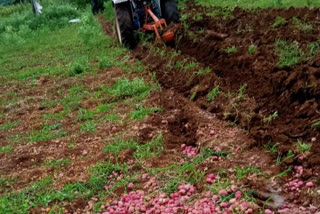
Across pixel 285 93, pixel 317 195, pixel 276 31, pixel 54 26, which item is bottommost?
pixel 317 195

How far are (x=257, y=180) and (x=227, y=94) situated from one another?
6.58 feet

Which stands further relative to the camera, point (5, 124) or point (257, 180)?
point (5, 124)

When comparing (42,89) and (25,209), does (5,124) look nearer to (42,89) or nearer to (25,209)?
(42,89)

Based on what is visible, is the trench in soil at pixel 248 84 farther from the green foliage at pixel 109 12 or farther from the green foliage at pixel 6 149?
the green foliage at pixel 109 12

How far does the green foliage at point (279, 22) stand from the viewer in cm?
804

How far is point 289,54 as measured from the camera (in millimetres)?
5746

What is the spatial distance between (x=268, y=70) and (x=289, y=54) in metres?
0.46

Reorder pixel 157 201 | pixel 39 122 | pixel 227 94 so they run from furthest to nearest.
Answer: pixel 39 122, pixel 227 94, pixel 157 201

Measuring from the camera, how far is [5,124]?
6152mm

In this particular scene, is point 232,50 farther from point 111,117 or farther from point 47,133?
point 47,133

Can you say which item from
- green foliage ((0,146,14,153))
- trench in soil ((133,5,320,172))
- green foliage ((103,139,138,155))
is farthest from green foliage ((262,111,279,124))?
green foliage ((0,146,14,153))

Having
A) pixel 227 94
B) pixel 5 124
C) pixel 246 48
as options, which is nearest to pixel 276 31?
pixel 246 48

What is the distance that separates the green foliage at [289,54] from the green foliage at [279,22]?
1798mm

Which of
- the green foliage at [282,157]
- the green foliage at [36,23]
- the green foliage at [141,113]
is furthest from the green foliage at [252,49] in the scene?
the green foliage at [36,23]
